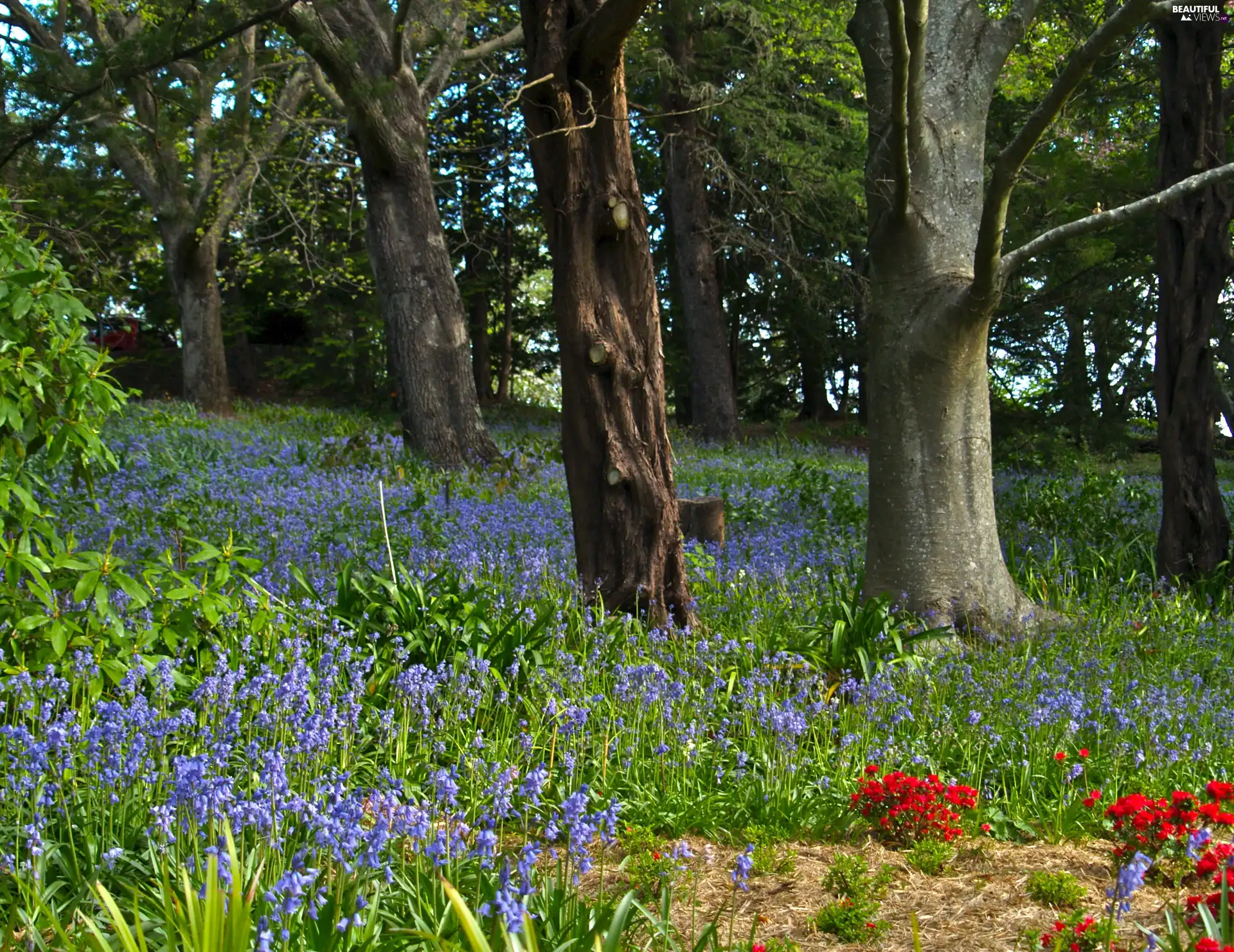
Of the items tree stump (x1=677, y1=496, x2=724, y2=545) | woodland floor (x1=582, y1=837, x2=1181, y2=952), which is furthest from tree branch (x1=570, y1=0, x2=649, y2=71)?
woodland floor (x1=582, y1=837, x2=1181, y2=952)

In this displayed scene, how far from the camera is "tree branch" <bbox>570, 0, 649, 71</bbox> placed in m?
5.27

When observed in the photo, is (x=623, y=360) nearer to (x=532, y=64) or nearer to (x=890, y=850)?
(x=532, y=64)

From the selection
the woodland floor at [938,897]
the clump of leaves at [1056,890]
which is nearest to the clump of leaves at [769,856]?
the woodland floor at [938,897]

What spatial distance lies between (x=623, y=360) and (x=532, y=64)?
167cm

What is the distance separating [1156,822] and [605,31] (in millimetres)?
4318

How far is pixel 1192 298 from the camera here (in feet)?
25.8

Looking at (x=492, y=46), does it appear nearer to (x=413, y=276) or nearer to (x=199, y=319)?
(x=413, y=276)

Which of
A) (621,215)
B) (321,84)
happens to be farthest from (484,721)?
(321,84)

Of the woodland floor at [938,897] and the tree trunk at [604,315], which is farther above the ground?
the tree trunk at [604,315]

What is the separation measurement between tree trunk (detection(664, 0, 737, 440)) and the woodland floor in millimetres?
14260

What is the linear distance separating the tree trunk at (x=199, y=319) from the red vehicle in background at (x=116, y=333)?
6037mm

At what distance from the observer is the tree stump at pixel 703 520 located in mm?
8164

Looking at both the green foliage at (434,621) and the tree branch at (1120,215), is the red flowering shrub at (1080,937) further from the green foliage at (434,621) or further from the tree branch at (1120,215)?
the tree branch at (1120,215)

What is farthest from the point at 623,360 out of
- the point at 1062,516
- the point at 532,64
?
the point at 1062,516
